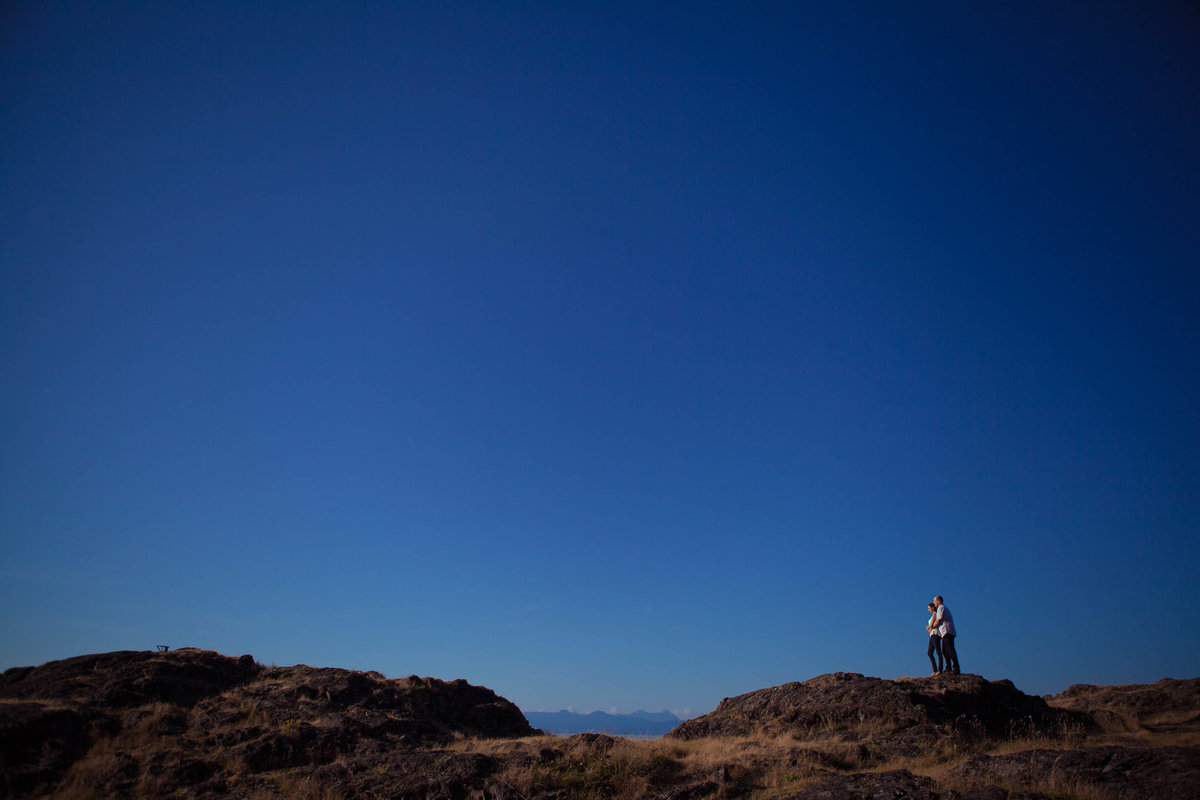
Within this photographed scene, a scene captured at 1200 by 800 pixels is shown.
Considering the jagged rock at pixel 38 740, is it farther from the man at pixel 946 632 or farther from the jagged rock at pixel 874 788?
the man at pixel 946 632

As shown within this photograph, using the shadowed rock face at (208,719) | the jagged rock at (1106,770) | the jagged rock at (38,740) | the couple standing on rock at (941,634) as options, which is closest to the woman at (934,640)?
the couple standing on rock at (941,634)

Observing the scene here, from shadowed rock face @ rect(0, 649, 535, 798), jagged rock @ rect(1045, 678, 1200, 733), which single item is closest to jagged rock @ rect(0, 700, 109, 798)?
shadowed rock face @ rect(0, 649, 535, 798)

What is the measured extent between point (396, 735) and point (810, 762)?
14.1 m

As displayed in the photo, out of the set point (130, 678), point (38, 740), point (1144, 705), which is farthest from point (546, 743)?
point (1144, 705)

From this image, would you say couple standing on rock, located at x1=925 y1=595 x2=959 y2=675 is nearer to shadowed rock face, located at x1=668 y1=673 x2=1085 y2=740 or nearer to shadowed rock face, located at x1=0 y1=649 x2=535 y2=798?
shadowed rock face, located at x1=668 y1=673 x2=1085 y2=740

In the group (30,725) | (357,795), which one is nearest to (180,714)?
(30,725)

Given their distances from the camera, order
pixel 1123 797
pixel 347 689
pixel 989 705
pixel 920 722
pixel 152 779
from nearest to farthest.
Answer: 1. pixel 1123 797
2. pixel 152 779
3. pixel 920 722
4. pixel 989 705
5. pixel 347 689

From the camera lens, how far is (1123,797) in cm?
1039

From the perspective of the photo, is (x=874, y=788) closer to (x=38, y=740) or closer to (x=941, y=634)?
(x=941, y=634)

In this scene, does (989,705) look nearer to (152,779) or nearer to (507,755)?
(507,755)

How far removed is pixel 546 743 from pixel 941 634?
1501cm

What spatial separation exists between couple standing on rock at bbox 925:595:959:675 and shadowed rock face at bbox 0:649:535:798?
17.1 metres

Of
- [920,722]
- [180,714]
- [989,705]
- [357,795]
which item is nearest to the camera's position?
[357,795]

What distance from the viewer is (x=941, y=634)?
72.3 feet
